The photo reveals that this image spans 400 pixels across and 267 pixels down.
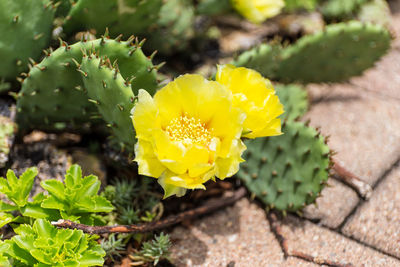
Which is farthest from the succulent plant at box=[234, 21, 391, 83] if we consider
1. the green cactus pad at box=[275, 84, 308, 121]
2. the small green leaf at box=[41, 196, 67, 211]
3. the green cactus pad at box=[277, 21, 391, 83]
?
the small green leaf at box=[41, 196, 67, 211]

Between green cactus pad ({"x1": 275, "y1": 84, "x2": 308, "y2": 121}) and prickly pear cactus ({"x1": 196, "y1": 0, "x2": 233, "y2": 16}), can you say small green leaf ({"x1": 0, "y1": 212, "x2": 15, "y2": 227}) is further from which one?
prickly pear cactus ({"x1": 196, "y1": 0, "x2": 233, "y2": 16})

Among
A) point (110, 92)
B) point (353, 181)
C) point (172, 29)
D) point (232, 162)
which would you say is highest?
point (110, 92)

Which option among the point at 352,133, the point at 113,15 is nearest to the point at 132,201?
the point at 113,15

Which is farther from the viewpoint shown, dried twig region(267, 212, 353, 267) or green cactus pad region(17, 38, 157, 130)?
dried twig region(267, 212, 353, 267)

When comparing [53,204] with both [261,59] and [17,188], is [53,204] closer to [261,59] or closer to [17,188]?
[17,188]

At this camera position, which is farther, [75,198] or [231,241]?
[231,241]

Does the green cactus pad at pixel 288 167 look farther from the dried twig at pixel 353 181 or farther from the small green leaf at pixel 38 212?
the small green leaf at pixel 38 212

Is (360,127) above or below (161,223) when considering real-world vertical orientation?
below
